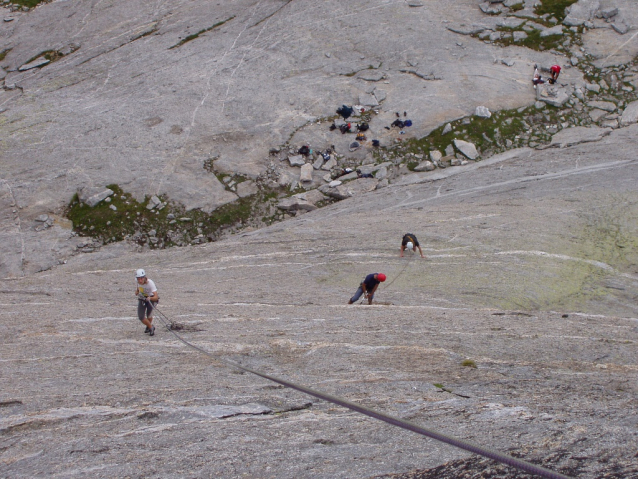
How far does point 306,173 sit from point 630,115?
2864cm

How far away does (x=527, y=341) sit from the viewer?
15055mm

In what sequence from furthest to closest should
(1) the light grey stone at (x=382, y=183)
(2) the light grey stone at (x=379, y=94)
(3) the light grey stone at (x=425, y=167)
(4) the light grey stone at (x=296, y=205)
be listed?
(2) the light grey stone at (x=379, y=94), (3) the light grey stone at (x=425, y=167), (1) the light grey stone at (x=382, y=183), (4) the light grey stone at (x=296, y=205)

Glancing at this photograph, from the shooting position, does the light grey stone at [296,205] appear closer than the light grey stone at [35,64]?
Yes

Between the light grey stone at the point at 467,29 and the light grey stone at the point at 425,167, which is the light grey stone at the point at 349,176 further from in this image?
the light grey stone at the point at 467,29

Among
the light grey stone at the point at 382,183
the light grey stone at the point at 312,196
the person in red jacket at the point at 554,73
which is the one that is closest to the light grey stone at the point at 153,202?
the light grey stone at the point at 312,196

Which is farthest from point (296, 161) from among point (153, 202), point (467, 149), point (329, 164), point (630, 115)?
point (630, 115)

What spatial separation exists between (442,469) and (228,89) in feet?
139

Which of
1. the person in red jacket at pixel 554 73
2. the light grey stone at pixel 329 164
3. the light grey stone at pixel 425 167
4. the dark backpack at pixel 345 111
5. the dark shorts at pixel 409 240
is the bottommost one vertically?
the dark shorts at pixel 409 240

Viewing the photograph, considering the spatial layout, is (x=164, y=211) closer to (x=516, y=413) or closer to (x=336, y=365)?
(x=336, y=365)

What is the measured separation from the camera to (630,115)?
4219cm

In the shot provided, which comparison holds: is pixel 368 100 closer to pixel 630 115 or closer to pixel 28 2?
pixel 630 115

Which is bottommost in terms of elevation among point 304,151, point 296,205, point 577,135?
point 296,205

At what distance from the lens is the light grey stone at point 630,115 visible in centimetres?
4172

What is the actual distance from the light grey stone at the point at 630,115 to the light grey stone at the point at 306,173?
2705cm
